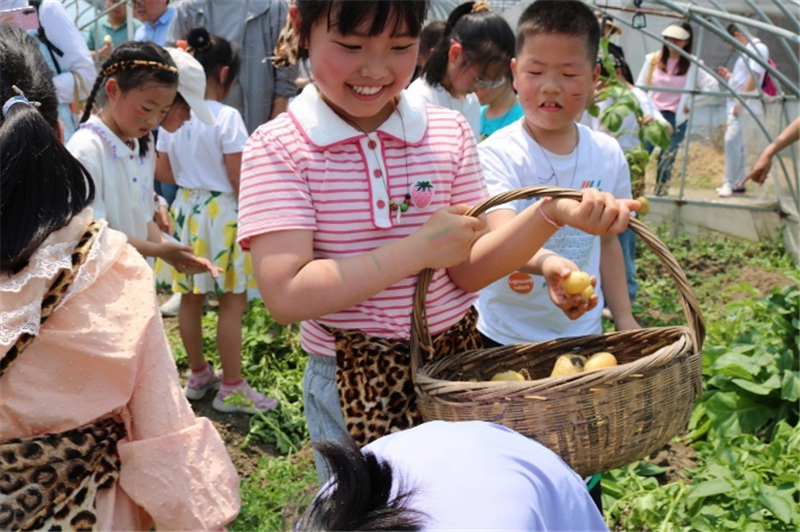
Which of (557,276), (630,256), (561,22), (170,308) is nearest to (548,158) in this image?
(561,22)

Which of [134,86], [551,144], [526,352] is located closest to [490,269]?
[526,352]

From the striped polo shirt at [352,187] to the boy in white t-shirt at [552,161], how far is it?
18.2 inches

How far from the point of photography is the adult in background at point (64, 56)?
3.94m

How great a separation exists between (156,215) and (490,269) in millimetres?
2308

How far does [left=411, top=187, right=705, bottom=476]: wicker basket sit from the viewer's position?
1631 mm

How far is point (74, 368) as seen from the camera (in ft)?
5.24

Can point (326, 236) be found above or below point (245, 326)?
above

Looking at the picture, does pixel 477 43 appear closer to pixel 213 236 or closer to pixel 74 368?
pixel 213 236

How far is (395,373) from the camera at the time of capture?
1.83m

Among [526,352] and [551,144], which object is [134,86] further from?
[526,352]

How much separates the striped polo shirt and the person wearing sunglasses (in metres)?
2.08

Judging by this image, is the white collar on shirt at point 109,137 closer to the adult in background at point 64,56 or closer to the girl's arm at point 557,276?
the adult in background at point 64,56

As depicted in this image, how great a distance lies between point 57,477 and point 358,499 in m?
0.79

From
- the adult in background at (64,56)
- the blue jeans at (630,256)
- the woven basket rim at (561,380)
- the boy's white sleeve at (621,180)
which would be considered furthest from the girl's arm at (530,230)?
the blue jeans at (630,256)
